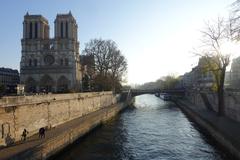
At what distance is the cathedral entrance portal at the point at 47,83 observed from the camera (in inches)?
3415

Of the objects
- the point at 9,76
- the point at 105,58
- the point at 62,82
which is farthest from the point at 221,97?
the point at 9,76

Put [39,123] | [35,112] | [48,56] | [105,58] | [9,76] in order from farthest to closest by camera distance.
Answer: [9,76] → [48,56] → [105,58] → [39,123] → [35,112]

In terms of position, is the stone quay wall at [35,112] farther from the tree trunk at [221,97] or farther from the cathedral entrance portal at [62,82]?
the cathedral entrance portal at [62,82]

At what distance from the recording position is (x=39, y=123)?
91.2 ft

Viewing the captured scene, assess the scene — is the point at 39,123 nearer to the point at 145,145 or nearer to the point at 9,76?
the point at 145,145

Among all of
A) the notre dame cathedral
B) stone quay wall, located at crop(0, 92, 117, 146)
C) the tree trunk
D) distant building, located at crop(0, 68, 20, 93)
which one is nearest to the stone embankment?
stone quay wall, located at crop(0, 92, 117, 146)

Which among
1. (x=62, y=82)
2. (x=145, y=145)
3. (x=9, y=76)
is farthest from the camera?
(x=9, y=76)

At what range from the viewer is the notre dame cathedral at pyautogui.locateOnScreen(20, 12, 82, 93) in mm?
87250

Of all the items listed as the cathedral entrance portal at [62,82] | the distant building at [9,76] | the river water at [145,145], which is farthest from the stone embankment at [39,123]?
the distant building at [9,76]

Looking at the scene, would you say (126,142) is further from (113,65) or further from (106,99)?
(113,65)

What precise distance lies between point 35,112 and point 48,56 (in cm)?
6387

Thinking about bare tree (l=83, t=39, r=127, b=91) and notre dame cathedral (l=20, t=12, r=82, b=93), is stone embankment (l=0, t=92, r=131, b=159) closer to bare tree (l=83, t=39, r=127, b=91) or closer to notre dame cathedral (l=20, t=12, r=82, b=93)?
bare tree (l=83, t=39, r=127, b=91)

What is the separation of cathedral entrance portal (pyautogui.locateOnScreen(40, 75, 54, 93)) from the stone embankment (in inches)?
1876

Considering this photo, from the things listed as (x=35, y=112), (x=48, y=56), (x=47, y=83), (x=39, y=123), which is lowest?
(x=39, y=123)
